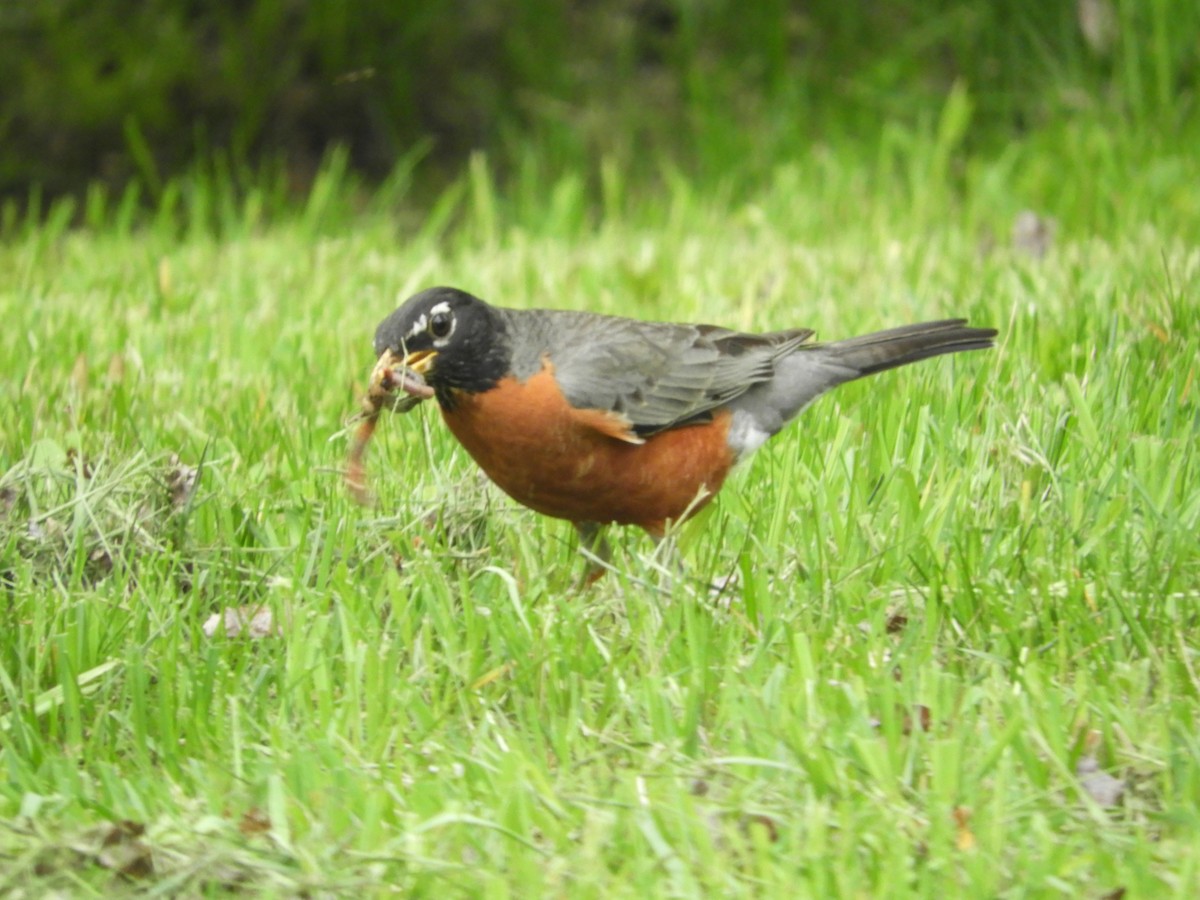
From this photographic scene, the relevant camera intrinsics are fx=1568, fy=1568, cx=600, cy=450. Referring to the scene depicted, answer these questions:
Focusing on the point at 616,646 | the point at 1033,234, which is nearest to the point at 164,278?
the point at 1033,234

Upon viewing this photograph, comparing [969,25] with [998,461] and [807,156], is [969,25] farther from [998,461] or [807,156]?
[998,461]

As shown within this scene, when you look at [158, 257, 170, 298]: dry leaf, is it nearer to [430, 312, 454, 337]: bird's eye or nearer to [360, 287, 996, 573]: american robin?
[360, 287, 996, 573]: american robin

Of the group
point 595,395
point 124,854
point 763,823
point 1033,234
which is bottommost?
point 124,854

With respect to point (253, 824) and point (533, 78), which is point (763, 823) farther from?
point (533, 78)

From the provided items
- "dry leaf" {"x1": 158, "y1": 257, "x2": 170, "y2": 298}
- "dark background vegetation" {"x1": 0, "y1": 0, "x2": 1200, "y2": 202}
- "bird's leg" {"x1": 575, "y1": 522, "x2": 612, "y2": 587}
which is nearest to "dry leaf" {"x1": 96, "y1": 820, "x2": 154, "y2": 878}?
"bird's leg" {"x1": 575, "y1": 522, "x2": 612, "y2": 587}

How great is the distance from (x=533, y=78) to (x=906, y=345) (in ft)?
15.4

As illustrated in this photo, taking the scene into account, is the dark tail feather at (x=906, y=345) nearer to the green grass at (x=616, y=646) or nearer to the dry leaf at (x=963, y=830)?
the green grass at (x=616, y=646)

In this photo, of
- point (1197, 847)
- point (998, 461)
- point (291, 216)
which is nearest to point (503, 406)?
point (998, 461)

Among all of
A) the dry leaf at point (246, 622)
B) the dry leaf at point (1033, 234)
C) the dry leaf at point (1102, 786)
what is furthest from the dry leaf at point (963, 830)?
the dry leaf at point (1033, 234)

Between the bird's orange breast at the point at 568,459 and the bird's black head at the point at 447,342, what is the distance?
4cm

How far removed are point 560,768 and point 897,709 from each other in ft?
1.89

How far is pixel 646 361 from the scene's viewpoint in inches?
146

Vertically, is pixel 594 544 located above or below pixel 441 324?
below

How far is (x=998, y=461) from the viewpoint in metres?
3.50
